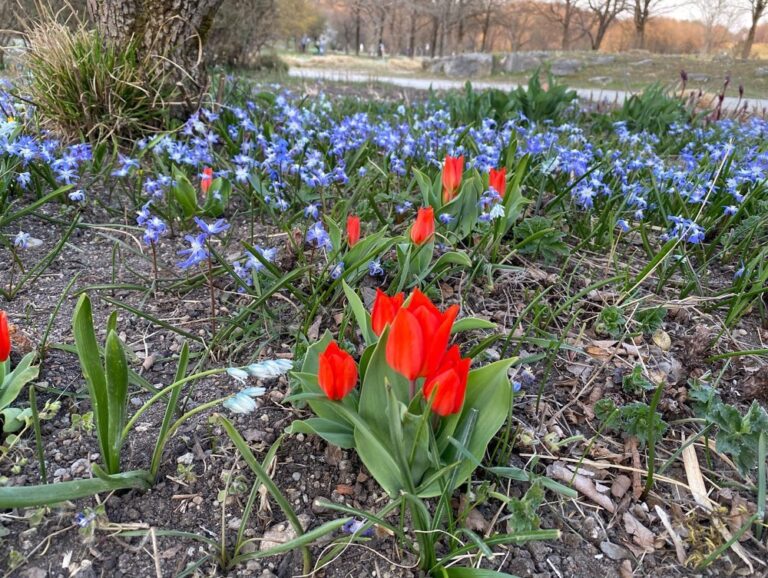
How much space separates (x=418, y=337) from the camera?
1.04 meters

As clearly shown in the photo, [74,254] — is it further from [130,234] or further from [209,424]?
[209,424]

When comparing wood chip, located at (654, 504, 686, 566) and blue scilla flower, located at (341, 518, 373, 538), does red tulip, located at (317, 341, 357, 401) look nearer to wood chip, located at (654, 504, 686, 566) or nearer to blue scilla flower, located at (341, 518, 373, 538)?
blue scilla flower, located at (341, 518, 373, 538)

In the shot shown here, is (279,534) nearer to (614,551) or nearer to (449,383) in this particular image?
(449,383)

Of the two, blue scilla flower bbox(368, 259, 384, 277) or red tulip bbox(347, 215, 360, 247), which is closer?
red tulip bbox(347, 215, 360, 247)

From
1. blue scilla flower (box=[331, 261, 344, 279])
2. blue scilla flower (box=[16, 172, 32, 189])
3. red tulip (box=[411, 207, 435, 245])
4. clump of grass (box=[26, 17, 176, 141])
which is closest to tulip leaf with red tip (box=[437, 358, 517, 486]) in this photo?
red tulip (box=[411, 207, 435, 245])

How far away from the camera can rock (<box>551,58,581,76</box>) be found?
15.8m

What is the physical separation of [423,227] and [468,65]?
17375 millimetres

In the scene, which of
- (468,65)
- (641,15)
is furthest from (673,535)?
(641,15)

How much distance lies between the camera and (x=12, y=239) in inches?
90.7

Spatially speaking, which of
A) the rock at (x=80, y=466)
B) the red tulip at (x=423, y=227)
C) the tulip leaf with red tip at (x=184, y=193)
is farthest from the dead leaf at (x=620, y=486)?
the tulip leaf with red tip at (x=184, y=193)

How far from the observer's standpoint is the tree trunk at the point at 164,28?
3.45m

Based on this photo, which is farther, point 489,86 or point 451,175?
point 489,86

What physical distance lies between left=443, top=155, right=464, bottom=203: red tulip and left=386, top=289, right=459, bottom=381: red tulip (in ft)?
3.70

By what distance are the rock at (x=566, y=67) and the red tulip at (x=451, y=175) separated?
50.0 ft
